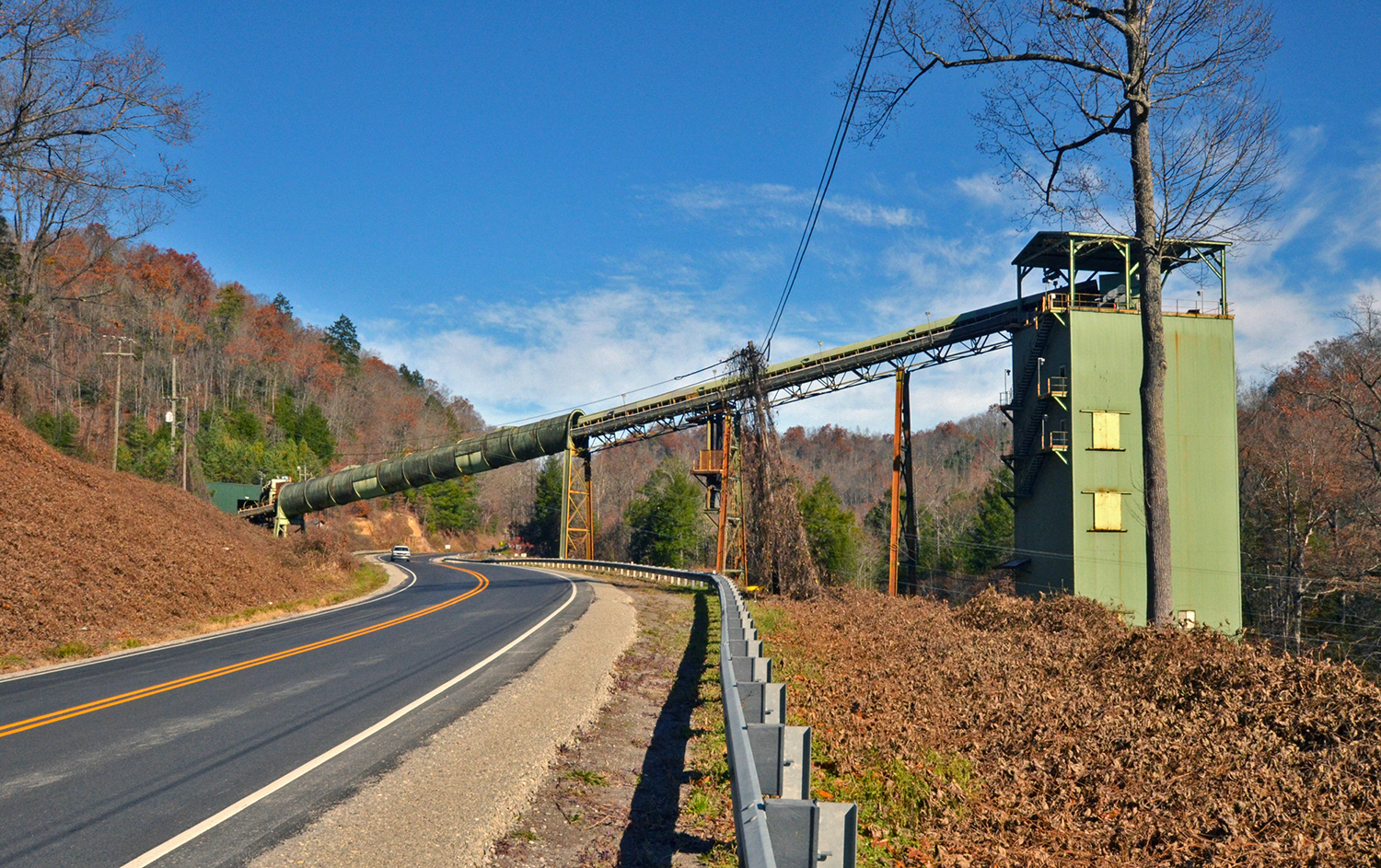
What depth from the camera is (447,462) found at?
42031 millimetres

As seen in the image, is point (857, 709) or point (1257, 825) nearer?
point (1257, 825)

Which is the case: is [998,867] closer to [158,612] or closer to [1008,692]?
[1008,692]

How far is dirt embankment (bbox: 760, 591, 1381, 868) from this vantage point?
4.61 m

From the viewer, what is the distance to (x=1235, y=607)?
29.1m

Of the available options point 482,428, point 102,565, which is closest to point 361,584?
point 102,565

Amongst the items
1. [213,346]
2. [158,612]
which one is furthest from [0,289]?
[213,346]

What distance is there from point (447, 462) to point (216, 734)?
3512 centimetres

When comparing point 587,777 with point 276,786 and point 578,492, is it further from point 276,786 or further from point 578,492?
point 578,492

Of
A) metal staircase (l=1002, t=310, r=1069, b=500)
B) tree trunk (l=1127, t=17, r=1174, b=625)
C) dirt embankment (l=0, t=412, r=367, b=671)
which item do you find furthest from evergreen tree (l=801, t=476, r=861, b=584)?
tree trunk (l=1127, t=17, r=1174, b=625)

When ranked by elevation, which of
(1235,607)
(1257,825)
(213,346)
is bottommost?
(1235,607)

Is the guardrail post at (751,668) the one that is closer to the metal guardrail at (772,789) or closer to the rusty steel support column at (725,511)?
the metal guardrail at (772,789)

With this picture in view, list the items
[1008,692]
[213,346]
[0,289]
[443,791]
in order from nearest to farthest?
[443,791]
[1008,692]
[0,289]
[213,346]

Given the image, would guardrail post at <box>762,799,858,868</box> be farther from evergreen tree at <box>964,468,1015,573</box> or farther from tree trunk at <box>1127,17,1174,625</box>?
evergreen tree at <box>964,468,1015,573</box>

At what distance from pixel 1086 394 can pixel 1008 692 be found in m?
24.7
